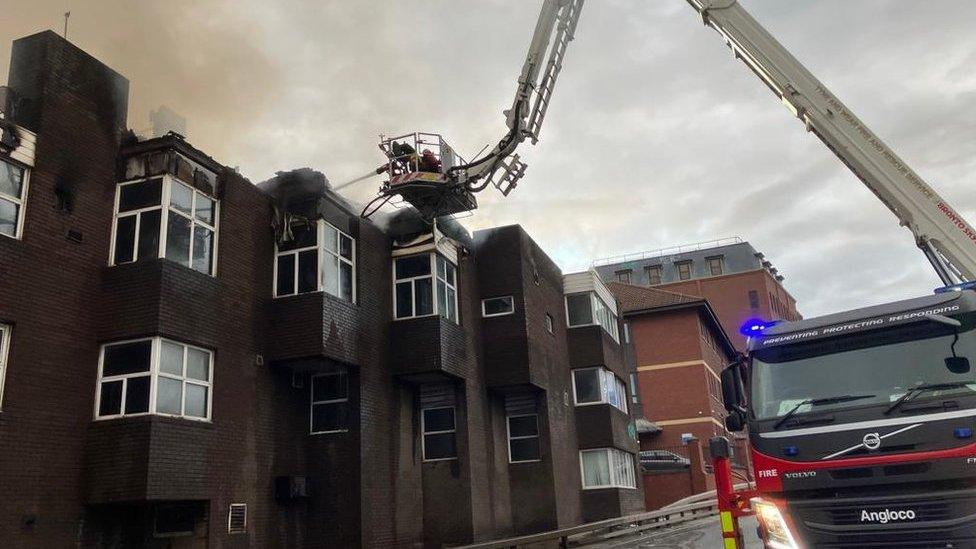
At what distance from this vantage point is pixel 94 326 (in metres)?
12.5

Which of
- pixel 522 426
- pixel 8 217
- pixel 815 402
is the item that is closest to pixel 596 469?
pixel 522 426

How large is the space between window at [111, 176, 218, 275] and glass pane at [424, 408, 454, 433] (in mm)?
7756

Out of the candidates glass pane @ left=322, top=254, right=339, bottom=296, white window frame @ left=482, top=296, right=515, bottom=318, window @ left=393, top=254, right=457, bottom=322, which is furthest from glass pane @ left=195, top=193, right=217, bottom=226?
white window frame @ left=482, top=296, right=515, bottom=318

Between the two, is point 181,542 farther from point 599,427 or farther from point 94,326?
point 599,427

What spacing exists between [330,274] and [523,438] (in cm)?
901

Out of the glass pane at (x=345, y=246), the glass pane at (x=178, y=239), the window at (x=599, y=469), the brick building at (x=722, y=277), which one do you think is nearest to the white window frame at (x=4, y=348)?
the glass pane at (x=178, y=239)

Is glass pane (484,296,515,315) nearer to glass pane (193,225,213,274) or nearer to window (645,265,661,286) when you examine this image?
glass pane (193,225,213,274)

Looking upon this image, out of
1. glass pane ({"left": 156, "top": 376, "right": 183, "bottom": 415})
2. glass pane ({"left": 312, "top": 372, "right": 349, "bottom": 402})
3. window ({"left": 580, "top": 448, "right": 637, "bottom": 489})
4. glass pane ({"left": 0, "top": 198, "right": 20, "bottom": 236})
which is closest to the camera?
glass pane ({"left": 0, "top": 198, "right": 20, "bottom": 236})

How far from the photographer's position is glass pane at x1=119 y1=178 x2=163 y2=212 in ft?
43.6

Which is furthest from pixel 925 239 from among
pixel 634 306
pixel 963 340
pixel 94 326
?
pixel 634 306

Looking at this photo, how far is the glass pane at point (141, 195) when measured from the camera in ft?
43.6

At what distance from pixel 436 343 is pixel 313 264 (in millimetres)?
3654

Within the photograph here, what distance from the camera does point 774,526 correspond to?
22.8 ft

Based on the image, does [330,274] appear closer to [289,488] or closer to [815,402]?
[289,488]
